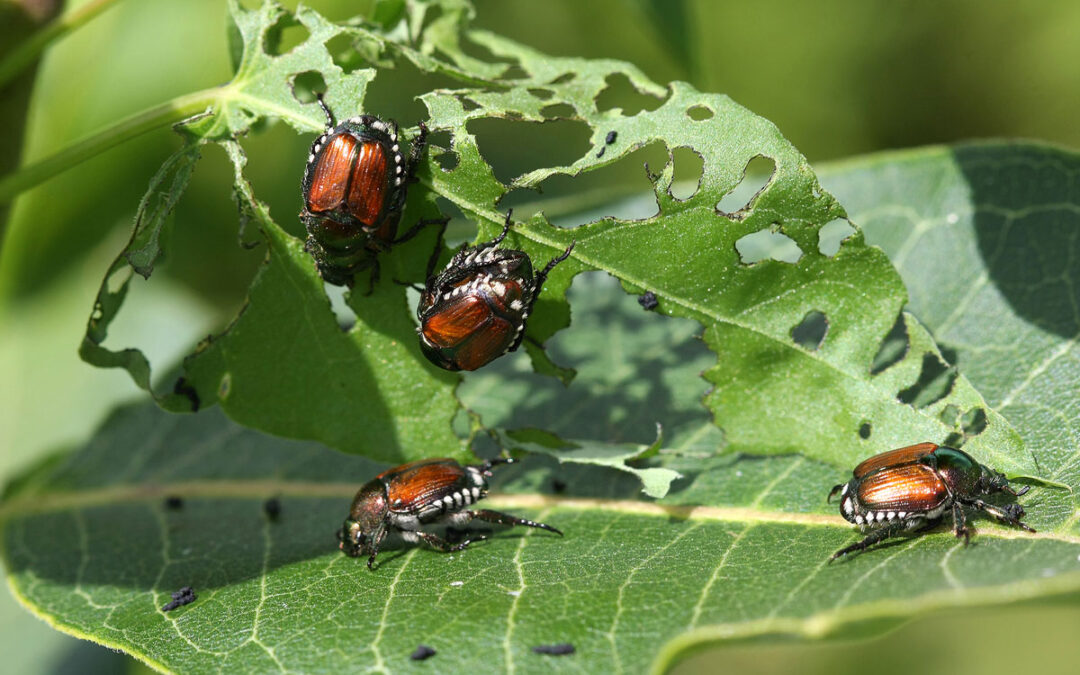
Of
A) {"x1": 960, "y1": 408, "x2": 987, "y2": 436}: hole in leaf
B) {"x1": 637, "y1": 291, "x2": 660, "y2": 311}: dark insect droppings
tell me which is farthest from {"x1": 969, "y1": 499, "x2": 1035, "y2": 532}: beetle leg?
{"x1": 637, "y1": 291, "x2": 660, "y2": 311}: dark insect droppings

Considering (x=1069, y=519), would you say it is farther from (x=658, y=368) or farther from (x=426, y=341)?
(x=426, y=341)

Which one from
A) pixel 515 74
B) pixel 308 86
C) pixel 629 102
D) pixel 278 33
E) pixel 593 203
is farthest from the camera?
pixel 593 203

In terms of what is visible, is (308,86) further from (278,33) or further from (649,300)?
(649,300)

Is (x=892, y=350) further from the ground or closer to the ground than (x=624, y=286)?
closer to the ground

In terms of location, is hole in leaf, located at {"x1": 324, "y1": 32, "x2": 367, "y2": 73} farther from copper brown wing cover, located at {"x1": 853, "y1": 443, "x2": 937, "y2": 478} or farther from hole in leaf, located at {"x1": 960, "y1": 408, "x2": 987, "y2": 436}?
hole in leaf, located at {"x1": 960, "y1": 408, "x2": 987, "y2": 436}

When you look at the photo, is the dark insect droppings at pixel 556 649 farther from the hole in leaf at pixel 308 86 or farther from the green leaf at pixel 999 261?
the hole in leaf at pixel 308 86

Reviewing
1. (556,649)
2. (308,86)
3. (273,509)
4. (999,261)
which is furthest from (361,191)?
(999,261)

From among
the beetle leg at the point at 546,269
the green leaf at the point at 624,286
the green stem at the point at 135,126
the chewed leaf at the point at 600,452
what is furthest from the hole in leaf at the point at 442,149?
the chewed leaf at the point at 600,452
